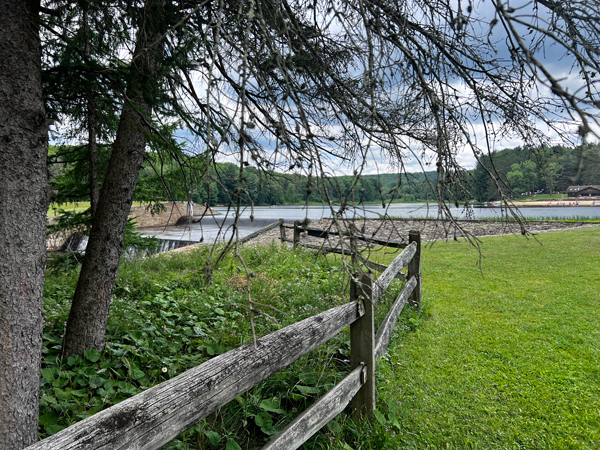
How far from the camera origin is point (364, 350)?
3.03m

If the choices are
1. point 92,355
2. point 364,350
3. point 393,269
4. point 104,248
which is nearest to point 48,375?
point 92,355

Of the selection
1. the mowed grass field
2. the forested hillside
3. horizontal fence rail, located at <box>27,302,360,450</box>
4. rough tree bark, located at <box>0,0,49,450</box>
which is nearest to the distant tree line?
the forested hillside

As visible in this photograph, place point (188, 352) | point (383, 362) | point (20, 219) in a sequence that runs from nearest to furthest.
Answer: point (20, 219) < point (188, 352) < point (383, 362)

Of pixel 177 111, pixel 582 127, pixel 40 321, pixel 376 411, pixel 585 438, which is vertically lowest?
pixel 585 438

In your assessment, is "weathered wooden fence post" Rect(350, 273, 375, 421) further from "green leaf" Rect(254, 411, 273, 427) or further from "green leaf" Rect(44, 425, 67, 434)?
"green leaf" Rect(44, 425, 67, 434)

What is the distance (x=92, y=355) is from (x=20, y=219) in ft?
5.29

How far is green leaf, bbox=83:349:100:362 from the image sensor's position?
310cm

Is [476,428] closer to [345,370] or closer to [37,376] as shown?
[345,370]

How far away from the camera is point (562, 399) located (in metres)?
3.53

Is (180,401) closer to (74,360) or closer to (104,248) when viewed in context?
(74,360)

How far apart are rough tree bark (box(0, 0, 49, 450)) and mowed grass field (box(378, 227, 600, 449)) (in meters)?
2.65

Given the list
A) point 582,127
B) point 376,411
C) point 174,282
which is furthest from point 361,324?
point 174,282

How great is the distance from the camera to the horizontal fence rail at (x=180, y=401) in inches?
47.9

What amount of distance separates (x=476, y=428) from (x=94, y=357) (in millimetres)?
3490
